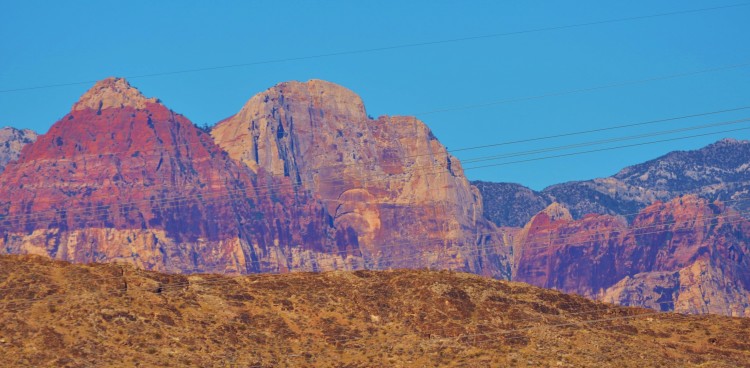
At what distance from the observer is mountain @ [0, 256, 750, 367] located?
16350 cm

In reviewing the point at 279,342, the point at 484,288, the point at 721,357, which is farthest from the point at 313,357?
the point at 721,357

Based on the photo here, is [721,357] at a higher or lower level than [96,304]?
lower

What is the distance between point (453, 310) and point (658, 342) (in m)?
24.4

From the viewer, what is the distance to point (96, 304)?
170 meters

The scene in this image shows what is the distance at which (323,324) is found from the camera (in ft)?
584

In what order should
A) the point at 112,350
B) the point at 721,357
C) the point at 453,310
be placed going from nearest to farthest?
the point at 112,350 → the point at 721,357 → the point at 453,310

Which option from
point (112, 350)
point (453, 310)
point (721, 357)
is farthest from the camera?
point (453, 310)

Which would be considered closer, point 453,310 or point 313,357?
point 313,357

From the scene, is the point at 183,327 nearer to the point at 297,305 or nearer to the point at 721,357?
the point at 297,305

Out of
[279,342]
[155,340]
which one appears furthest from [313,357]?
[155,340]

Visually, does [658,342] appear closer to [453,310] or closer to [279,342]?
[453,310]

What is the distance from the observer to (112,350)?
161m

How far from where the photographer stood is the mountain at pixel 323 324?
16350 cm

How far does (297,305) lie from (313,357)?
13.6 metres
